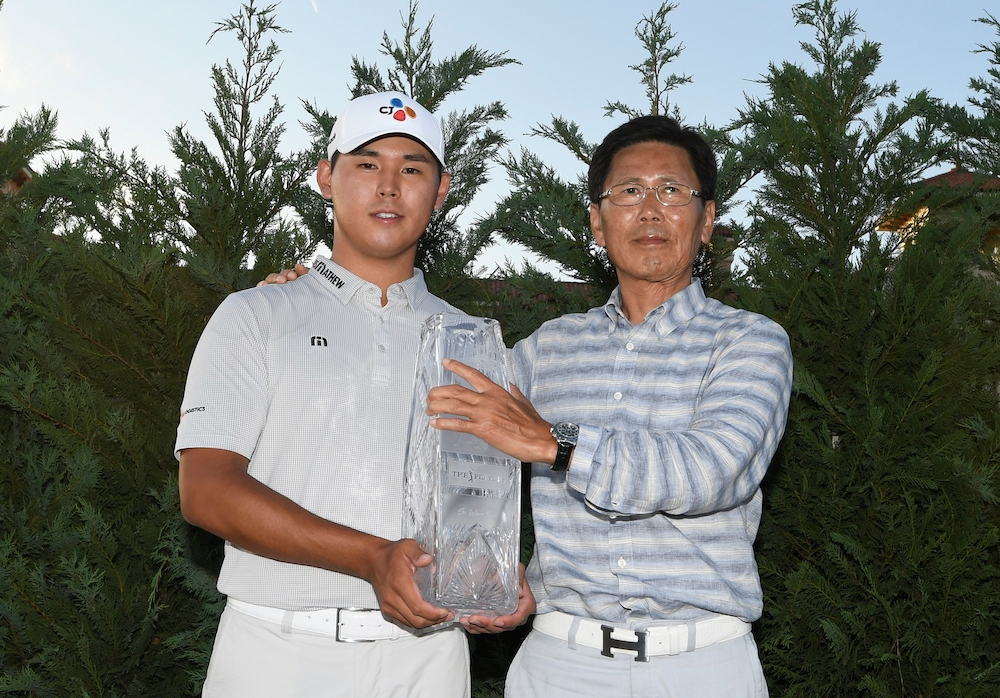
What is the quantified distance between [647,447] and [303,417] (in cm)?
104

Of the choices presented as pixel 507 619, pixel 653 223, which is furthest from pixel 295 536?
pixel 653 223

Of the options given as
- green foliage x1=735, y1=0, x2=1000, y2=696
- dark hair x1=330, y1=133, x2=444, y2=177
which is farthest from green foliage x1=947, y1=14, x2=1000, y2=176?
dark hair x1=330, y1=133, x2=444, y2=177

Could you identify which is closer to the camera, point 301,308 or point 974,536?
point 301,308

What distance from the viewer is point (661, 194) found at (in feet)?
Answer: 8.92

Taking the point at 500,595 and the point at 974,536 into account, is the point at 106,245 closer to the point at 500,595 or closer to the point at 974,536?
the point at 500,595

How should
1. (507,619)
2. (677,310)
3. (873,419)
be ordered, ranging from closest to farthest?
1. (507,619)
2. (677,310)
3. (873,419)

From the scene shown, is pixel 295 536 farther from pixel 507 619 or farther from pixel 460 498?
pixel 507 619

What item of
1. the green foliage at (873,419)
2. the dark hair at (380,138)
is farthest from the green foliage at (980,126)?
the dark hair at (380,138)

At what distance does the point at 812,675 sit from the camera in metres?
3.83

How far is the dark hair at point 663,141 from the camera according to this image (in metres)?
2.79

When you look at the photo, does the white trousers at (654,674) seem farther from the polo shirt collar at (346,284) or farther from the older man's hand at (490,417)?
the polo shirt collar at (346,284)

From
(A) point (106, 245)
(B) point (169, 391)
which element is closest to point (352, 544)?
(B) point (169, 391)

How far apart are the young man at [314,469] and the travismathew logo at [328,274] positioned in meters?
0.02

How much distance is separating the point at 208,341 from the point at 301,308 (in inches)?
12.0
